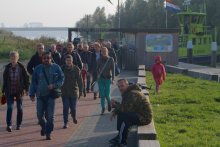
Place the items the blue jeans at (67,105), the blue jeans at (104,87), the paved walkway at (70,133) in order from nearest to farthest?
1. the paved walkway at (70,133)
2. the blue jeans at (67,105)
3. the blue jeans at (104,87)

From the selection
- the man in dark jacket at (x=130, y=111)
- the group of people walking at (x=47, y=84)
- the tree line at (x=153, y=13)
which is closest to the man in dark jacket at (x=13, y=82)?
the group of people walking at (x=47, y=84)

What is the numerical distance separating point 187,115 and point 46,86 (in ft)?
12.6

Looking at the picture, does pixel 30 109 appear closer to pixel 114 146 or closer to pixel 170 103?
pixel 170 103

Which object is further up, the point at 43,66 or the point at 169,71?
the point at 43,66

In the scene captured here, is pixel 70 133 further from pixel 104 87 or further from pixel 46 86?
pixel 104 87

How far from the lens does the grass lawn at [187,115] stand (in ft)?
32.8

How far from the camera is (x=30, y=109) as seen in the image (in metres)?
15.1

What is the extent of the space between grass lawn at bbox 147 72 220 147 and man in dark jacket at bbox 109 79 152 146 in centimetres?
53

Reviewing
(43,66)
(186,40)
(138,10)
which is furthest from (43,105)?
(138,10)

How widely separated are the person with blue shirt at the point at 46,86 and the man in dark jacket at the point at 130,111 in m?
1.30

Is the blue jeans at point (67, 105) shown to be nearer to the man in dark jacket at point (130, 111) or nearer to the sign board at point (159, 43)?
the man in dark jacket at point (130, 111)

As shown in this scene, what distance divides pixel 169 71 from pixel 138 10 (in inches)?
2149

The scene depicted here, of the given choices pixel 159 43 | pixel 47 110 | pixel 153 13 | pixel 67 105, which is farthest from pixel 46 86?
pixel 153 13

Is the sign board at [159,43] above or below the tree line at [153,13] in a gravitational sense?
below
